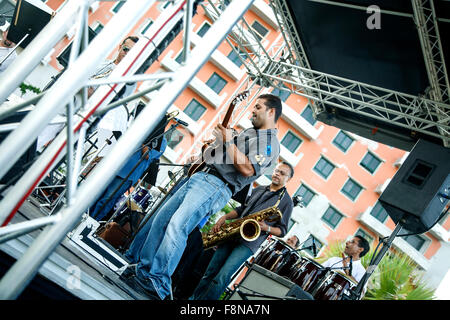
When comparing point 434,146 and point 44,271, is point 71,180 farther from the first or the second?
point 434,146

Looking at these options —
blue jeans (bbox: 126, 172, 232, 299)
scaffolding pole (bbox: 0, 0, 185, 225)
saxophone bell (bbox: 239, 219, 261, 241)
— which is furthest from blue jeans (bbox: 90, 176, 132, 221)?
scaffolding pole (bbox: 0, 0, 185, 225)

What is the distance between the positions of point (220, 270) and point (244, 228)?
44 cm

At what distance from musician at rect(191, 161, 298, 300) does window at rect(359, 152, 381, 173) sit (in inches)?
666

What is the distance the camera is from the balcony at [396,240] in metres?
18.6

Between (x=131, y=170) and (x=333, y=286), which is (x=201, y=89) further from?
(x=333, y=286)

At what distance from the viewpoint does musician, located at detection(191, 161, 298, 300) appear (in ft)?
11.2

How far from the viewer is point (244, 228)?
137 inches

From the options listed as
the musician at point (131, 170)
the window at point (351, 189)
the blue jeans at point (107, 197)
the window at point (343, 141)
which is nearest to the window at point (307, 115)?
the window at point (343, 141)

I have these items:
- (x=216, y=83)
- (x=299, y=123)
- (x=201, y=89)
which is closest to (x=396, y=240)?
(x=299, y=123)

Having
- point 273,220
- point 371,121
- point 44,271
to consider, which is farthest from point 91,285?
point 371,121

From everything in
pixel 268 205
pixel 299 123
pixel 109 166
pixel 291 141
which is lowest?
pixel 109 166

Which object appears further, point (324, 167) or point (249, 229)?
point (324, 167)

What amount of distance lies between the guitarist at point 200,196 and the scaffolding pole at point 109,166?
88 cm

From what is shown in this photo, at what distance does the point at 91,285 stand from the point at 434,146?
500 cm
